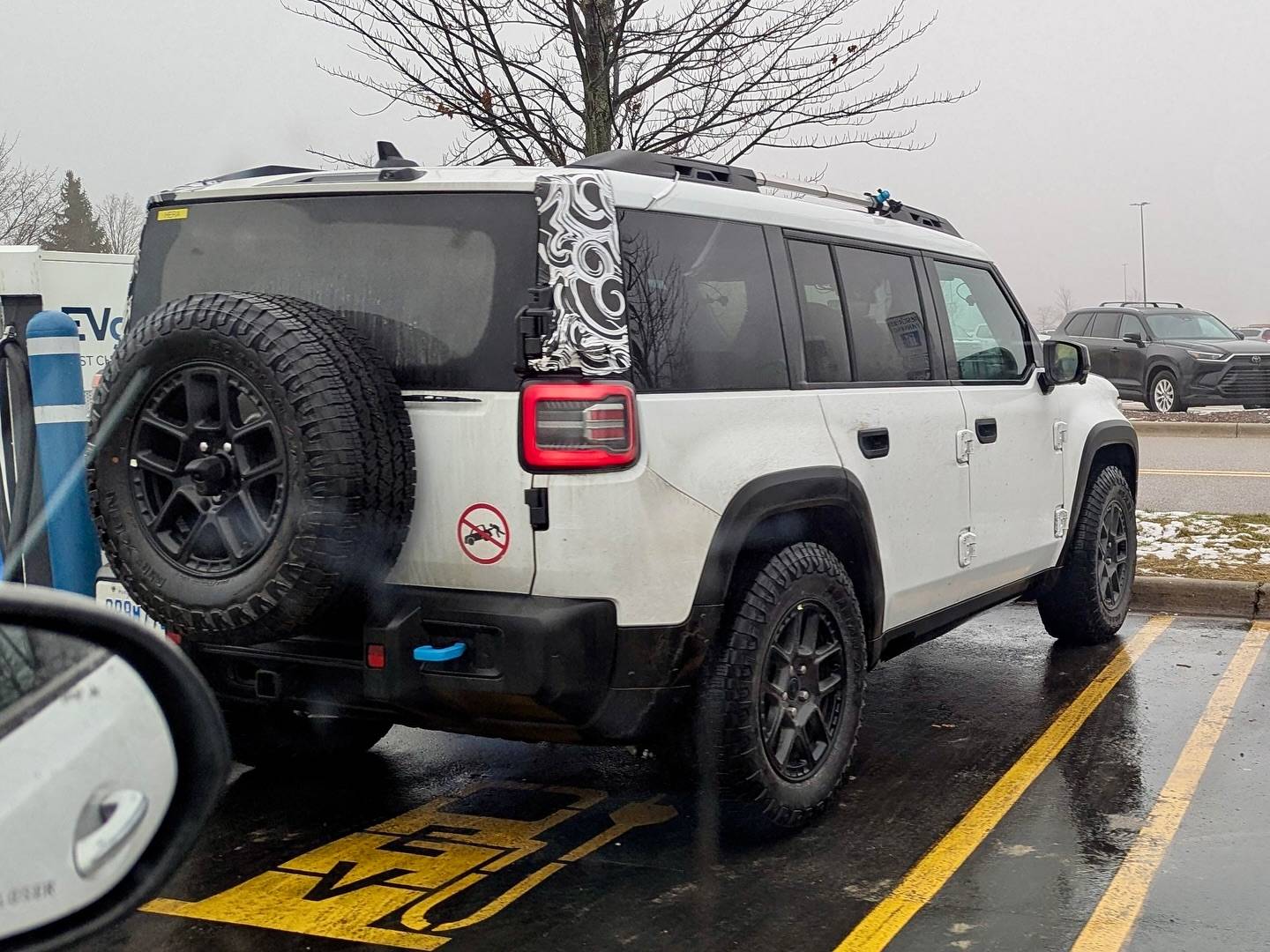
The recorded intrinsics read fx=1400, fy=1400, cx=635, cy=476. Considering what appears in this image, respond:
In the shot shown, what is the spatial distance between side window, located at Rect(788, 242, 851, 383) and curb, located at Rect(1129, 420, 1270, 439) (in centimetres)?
1406

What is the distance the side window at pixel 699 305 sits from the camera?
3760 mm

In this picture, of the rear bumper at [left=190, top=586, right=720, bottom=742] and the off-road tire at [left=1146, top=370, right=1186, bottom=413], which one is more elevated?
the off-road tire at [left=1146, top=370, right=1186, bottom=413]

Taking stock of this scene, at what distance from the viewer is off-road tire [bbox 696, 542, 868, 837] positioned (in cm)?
391

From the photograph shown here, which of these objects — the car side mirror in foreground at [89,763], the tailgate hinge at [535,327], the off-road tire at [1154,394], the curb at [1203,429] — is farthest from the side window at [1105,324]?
the car side mirror in foreground at [89,763]

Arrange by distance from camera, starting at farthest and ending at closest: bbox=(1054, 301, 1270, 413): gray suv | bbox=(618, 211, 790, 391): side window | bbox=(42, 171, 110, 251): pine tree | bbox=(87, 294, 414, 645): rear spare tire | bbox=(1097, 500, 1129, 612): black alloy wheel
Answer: bbox=(42, 171, 110, 251): pine tree → bbox=(1054, 301, 1270, 413): gray suv → bbox=(1097, 500, 1129, 612): black alloy wheel → bbox=(618, 211, 790, 391): side window → bbox=(87, 294, 414, 645): rear spare tire

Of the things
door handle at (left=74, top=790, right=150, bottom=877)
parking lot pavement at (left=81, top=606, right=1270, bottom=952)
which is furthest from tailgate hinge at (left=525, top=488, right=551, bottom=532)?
door handle at (left=74, top=790, right=150, bottom=877)

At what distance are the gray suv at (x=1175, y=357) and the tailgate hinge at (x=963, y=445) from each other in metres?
16.4

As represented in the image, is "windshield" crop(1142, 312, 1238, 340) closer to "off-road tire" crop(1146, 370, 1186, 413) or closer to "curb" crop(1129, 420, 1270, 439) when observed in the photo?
"off-road tire" crop(1146, 370, 1186, 413)

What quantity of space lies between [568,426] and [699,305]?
2.26 feet

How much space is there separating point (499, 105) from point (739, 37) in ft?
5.51

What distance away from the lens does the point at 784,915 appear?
361cm

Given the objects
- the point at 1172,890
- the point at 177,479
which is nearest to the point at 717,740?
the point at 1172,890

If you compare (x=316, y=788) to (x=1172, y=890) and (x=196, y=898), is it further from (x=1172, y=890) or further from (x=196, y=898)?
(x=1172, y=890)

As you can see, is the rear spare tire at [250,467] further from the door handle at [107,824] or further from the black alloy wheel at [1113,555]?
the black alloy wheel at [1113,555]
